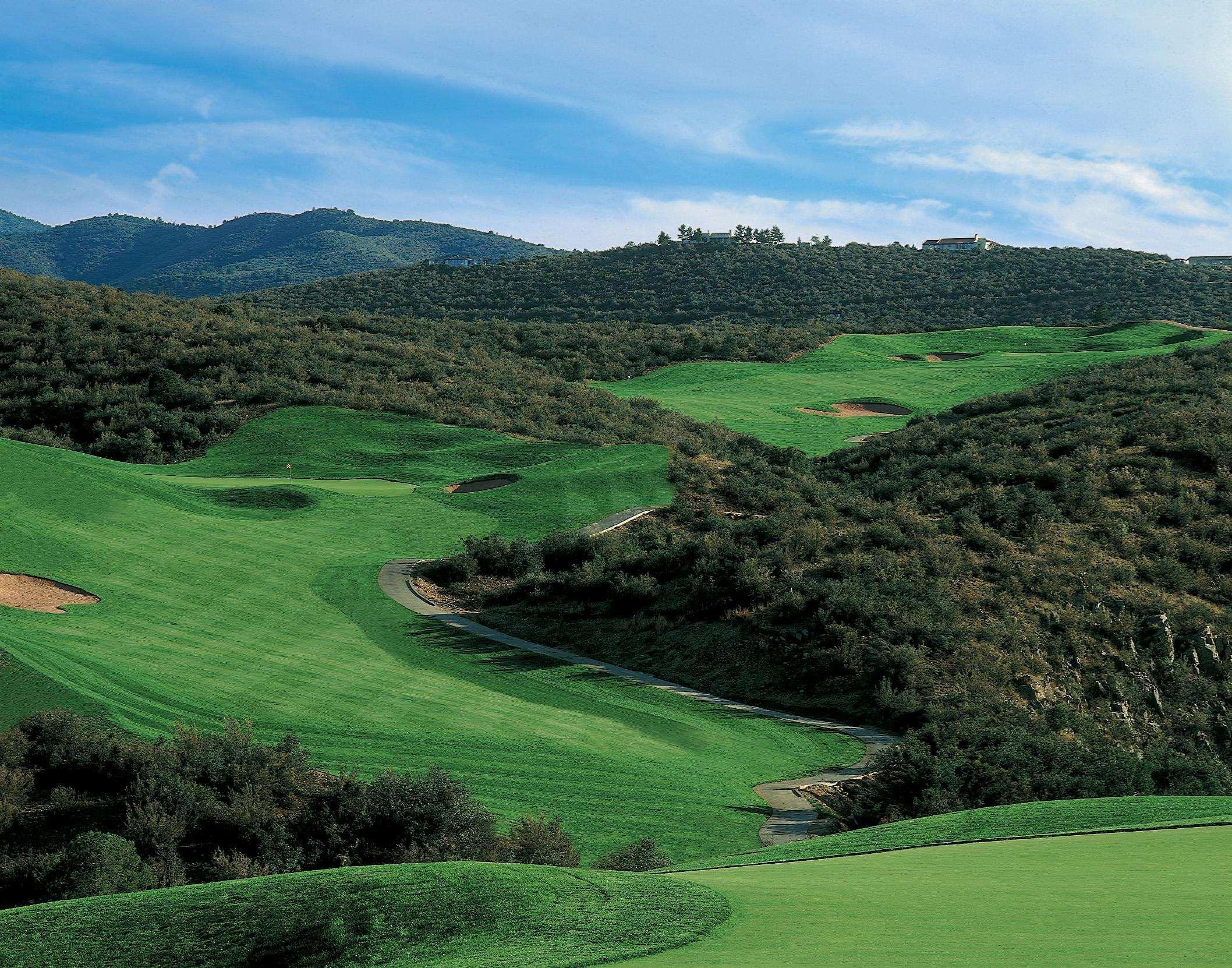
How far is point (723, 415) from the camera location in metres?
47.4

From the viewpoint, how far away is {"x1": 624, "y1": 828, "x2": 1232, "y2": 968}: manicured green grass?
14.4 feet

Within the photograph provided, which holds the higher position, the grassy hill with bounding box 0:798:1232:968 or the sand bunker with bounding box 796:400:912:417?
the sand bunker with bounding box 796:400:912:417

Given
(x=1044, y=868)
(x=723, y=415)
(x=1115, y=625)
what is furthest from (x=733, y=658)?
(x=723, y=415)

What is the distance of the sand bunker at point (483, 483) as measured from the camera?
30.1m

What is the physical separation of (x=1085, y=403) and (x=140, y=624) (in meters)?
29.4

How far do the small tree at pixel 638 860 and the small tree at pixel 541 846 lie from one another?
13.6 inches

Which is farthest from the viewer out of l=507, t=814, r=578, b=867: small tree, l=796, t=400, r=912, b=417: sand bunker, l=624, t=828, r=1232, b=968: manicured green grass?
l=796, t=400, r=912, b=417: sand bunker

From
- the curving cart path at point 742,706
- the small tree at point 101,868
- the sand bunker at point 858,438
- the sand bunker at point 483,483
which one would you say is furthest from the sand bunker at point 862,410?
the small tree at point 101,868

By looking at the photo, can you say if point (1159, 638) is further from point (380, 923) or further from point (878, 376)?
point (878, 376)

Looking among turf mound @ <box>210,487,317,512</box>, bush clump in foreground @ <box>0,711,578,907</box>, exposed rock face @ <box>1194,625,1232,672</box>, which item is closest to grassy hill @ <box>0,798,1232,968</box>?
bush clump in foreground @ <box>0,711,578,907</box>

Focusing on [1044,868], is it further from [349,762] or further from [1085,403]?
[1085,403]

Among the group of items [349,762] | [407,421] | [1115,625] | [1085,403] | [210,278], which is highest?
[210,278]

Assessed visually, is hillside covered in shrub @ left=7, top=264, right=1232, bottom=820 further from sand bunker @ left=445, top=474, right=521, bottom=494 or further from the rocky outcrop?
sand bunker @ left=445, top=474, right=521, bottom=494

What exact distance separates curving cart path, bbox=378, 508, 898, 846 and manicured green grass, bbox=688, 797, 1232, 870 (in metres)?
2.10
